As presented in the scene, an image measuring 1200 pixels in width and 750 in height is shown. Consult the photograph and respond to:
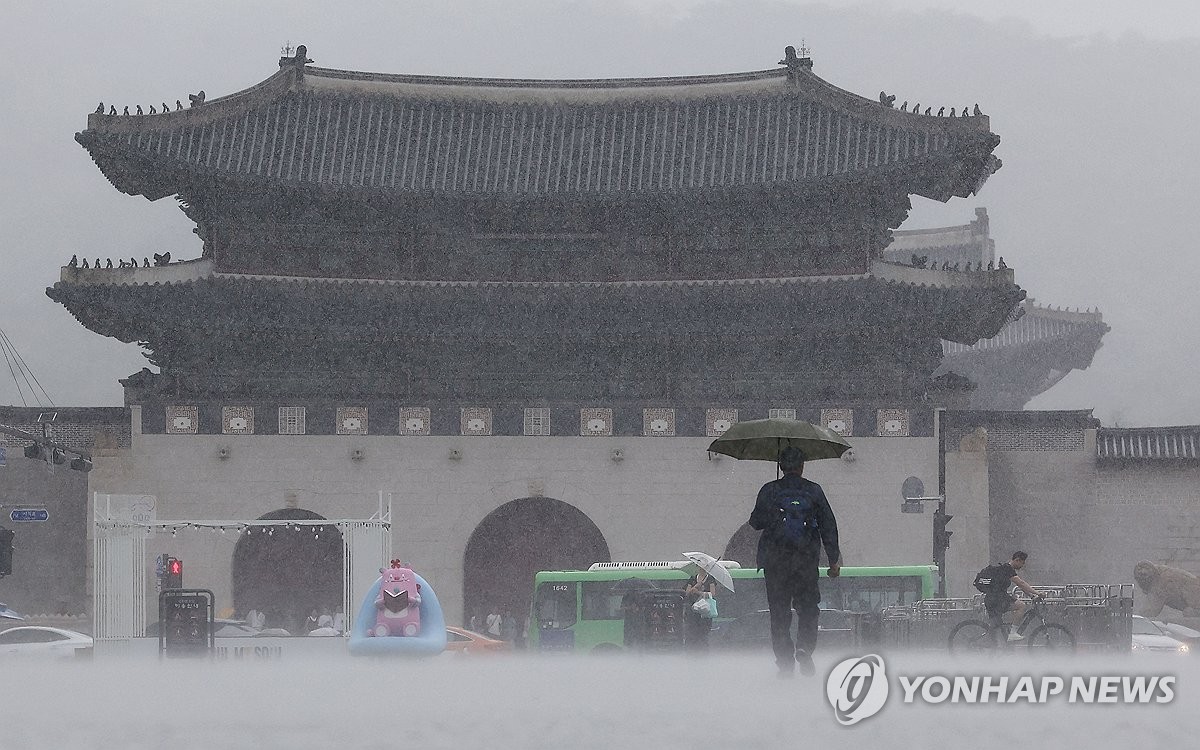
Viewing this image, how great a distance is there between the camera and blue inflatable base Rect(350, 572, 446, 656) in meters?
17.7

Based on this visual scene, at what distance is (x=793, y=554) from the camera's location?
12117mm

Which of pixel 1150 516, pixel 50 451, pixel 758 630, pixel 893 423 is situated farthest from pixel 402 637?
pixel 1150 516

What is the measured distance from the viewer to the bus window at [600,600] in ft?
90.1

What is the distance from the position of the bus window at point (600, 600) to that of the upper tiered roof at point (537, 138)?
331 inches

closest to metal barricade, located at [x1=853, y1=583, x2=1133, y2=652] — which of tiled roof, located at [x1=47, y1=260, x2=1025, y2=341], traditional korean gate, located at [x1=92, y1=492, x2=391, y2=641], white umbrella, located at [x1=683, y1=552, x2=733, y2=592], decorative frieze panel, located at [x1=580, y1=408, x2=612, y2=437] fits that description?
white umbrella, located at [x1=683, y1=552, x2=733, y2=592]

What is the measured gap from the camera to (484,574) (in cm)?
3297

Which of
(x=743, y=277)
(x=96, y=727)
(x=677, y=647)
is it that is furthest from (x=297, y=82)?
(x=96, y=727)

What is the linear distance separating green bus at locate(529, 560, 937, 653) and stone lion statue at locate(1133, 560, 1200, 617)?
21.7 feet

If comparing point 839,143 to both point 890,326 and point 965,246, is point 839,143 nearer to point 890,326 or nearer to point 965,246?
point 890,326

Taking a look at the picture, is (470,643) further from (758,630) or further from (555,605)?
(758,630)

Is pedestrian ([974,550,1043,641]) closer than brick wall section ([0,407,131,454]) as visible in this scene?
Yes

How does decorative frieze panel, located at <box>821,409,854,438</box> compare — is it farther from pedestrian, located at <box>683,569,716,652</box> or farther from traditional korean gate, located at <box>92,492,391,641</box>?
pedestrian, located at <box>683,569,716,652</box>

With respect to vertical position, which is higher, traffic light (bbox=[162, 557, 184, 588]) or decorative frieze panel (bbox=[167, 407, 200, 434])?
decorative frieze panel (bbox=[167, 407, 200, 434])

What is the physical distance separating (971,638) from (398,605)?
5964mm
